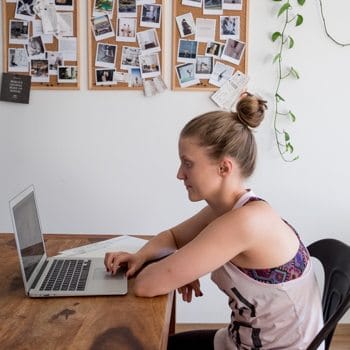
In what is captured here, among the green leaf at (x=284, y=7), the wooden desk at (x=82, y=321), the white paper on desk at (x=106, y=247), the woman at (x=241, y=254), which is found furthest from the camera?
the green leaf at (x=284, y=7)

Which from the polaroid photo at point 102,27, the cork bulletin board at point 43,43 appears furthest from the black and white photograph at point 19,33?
the polaroid photo at point 102,27

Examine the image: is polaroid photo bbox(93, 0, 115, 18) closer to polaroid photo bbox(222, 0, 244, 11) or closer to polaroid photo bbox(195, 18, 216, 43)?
polaroid photo bbox(195, 18, 216, 43)

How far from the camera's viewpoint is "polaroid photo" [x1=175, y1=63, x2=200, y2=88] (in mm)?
2410

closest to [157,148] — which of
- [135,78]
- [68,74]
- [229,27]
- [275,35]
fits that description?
[135,78]

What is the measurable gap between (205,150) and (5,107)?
5.13 feet

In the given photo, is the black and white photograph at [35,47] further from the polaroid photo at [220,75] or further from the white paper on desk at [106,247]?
the white paper on desk at [106,247]

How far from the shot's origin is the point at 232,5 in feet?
7.74

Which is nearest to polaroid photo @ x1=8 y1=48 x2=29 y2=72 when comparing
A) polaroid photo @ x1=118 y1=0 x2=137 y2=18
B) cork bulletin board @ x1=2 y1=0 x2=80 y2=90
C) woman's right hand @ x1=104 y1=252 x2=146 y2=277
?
cork bulletin board @ x1=2 y1=0 x2=80 y2=90

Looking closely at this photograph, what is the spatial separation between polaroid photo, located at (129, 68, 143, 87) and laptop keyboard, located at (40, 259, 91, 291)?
47.1 inches

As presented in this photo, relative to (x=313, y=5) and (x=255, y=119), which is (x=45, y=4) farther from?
(x=255, y=119)

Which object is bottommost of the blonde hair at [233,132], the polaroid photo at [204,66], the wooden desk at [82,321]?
the wooden desk at [82,321]

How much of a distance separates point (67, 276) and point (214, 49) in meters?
1.48

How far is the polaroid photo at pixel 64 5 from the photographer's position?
7.79ft

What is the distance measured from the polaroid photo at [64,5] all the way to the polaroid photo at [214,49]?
0.70 meters
